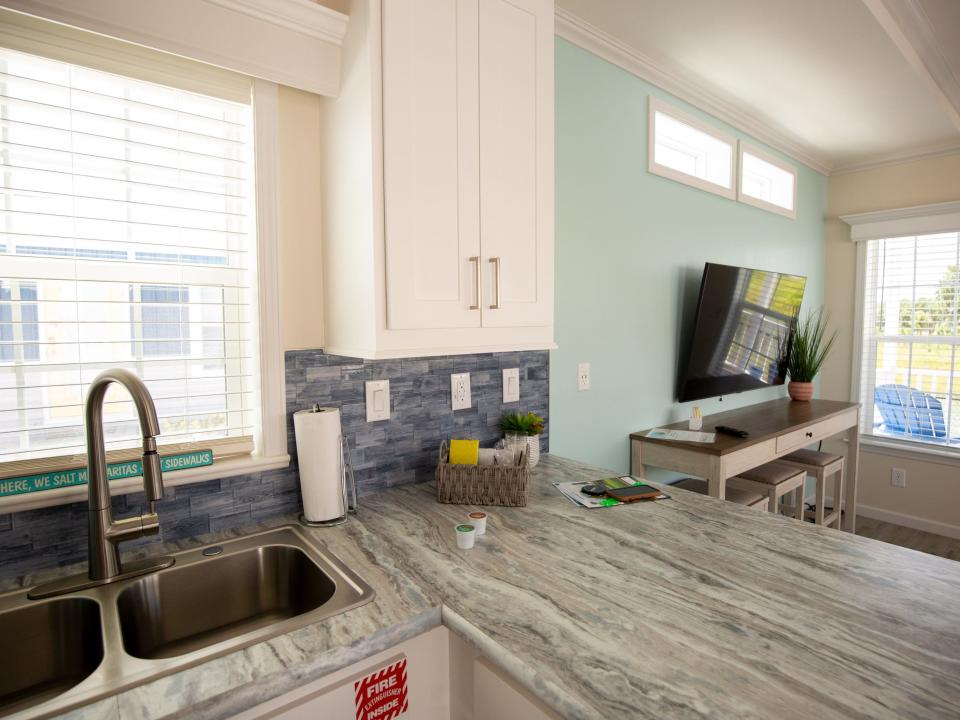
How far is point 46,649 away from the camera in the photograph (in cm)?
105

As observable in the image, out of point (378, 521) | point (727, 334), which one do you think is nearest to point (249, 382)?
point (378, 521)

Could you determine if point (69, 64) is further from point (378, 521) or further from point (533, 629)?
point (533, 629)

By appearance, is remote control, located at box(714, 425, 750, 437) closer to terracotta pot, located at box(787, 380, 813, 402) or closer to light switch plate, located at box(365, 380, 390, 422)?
terracotta pot, located at box(787, 380, 813, 402)

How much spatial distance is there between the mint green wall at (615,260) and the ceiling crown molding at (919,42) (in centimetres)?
90

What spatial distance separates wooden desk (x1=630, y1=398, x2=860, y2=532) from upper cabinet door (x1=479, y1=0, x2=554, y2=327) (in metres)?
1.16

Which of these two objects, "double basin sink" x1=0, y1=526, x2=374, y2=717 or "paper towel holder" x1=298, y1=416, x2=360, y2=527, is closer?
"double basin sink" x1=0, y1=526, x2=374, y2=717

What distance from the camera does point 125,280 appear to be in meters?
1.27

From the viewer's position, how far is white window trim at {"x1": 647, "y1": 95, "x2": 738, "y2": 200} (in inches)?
103

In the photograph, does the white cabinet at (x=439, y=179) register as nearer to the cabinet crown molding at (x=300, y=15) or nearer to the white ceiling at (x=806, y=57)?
the cabinet crown molding at (x=300, y=15)

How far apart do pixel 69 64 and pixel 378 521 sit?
127 centimetres

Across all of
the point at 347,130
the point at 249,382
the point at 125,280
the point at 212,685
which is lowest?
the point at 212,685

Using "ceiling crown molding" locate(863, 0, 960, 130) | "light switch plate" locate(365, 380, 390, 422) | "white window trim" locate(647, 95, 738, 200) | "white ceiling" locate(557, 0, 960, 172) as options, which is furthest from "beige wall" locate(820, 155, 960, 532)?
"light switch plate" locate(365, 380, 390, 422)

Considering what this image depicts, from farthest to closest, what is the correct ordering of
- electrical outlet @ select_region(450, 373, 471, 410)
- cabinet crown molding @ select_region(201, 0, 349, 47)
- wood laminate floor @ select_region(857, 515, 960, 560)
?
wood laminate floor @ select_region(857, 515, 960, 560) < electrical outlet @ select_region(450, 373, 471, 410) < cabinet crown molding @ select_region(201, 0, 349, 47)

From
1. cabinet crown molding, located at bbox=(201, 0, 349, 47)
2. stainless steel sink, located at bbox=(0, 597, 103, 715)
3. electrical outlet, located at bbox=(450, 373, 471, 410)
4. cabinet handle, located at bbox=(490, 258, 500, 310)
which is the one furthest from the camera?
electrical outlet, located at bbox=(450, 373, 471, 410)
